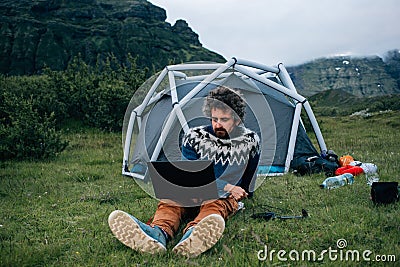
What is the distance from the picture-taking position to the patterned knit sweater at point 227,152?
4.66 m

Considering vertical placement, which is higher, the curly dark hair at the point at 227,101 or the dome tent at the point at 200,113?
the curly dark hair at the point at 227,101

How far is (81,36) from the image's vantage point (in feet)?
273

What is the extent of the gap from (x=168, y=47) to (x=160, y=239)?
8176cm

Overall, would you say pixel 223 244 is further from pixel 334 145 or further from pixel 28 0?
pixel 28 0

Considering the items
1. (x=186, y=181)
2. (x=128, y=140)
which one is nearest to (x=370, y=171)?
(x=186, y=181)

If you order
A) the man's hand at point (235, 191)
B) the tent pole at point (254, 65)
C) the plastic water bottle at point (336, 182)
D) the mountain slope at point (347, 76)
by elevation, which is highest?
the tent pole at point (254, 65)

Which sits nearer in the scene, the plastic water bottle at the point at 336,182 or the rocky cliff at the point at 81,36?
the plastic water bottle at the point at 336,182

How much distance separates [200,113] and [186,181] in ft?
9.50

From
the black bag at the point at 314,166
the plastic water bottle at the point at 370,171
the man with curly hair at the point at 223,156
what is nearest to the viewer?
the man with curly hair at the point at 223,156

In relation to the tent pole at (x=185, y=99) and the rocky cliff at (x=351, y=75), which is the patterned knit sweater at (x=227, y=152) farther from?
the rocky cliff at (x=351, y=75)

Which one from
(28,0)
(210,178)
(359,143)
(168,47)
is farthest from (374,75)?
(210,178)

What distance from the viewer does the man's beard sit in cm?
462

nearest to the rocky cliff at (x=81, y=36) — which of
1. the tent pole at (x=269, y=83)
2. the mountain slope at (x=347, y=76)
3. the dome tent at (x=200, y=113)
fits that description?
the mountain slope at (x=347, y=76)

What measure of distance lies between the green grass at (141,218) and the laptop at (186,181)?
17.7 inches
